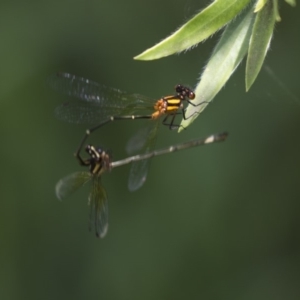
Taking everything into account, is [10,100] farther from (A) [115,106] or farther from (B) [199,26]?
(B) [199,26]

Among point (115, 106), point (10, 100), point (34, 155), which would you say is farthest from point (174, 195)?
point (115, 106)

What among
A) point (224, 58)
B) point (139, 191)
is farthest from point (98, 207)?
point (139, 191)

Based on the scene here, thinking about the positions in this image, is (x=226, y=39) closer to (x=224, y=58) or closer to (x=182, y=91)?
(x=224, y=58)

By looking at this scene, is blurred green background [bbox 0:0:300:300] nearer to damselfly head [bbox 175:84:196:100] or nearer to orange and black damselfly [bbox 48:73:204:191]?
orange and black damselfly [bbox 48:73:204:191]

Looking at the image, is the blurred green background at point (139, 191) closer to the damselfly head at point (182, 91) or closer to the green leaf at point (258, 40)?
the damselfly head at point (182, 91)

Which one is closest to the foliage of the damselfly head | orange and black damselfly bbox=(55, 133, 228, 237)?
the damselfly head

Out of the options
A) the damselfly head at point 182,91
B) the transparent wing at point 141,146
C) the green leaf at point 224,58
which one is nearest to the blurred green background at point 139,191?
the transparent wing at point 141,146

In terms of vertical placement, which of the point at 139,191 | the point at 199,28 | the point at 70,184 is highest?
the point at 199,28
